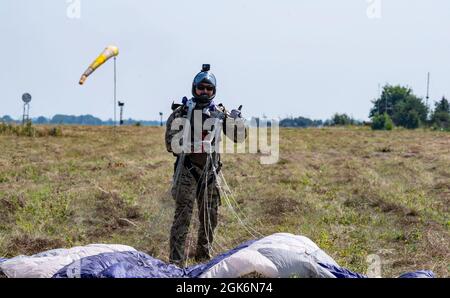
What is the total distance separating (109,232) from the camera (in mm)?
8820

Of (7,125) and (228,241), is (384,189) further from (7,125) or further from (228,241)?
(7,125)

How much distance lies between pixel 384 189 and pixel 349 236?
3.83m

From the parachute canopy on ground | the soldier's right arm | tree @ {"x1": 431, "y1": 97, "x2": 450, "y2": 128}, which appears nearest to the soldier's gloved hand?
the soldier's right arm

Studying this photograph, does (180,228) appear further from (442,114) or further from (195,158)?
(442,114)

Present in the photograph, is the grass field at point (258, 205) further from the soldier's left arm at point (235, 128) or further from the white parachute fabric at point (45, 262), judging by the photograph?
the white parachute fabric at point (45, 262)

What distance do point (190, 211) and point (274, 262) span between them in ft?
6.32

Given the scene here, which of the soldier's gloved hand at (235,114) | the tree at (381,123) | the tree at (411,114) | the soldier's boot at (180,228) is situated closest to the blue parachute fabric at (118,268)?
the soldier's boot at (180,228)

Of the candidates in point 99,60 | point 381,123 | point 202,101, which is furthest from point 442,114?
point 202,101

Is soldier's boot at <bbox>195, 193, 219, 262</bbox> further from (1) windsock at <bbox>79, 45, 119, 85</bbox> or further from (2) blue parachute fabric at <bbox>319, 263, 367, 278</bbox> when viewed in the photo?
(1) windsock at <bbox>79, 45, 119, 85</bbox>

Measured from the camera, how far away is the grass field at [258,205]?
7898 mm

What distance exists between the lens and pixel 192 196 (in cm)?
693

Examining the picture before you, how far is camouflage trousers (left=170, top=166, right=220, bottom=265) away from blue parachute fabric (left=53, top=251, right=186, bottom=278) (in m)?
1.25

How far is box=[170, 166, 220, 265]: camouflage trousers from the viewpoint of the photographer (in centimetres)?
684
